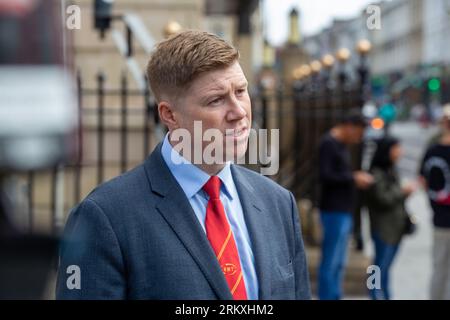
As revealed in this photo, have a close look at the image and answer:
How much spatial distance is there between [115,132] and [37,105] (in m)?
1.63

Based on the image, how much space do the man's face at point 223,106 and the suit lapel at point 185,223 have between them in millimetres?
164

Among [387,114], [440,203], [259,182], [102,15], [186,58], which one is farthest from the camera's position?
[387,114]

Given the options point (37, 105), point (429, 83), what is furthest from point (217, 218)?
point (429, 83)

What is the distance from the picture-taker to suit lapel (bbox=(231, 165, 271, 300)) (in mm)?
1943

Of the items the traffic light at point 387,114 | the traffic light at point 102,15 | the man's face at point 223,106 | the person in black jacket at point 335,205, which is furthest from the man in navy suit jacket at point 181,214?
the traffic light at point 387,114

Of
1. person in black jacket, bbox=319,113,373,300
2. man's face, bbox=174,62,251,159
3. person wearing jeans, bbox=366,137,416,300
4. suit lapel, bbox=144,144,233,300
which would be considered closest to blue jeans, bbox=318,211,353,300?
person in black jacket, bbox=319,113,373,300

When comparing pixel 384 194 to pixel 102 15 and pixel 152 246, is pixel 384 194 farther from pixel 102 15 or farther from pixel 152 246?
pixel 152 246

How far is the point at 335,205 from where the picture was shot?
747cm

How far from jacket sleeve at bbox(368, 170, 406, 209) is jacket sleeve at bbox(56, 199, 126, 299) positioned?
231 inches

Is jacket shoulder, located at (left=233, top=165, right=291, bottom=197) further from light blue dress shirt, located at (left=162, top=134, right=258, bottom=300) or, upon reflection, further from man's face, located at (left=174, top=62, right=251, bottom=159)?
man's face, located at (left=174, top=62, right=251, bottom=159)

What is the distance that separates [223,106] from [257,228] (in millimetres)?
320

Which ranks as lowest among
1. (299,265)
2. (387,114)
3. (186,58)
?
(387,114)

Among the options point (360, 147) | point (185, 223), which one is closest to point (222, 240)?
point (185, 223)

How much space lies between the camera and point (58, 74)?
38.0 feet
